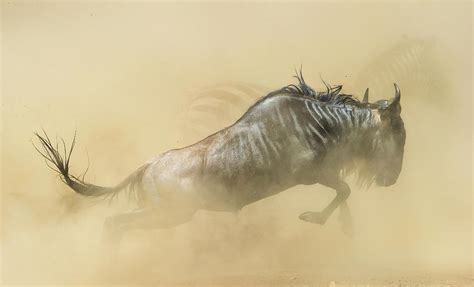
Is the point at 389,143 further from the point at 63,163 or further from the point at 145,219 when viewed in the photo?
the point at 63,163

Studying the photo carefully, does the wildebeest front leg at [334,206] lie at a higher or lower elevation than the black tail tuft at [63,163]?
lower

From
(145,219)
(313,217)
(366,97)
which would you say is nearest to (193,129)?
(145,219)

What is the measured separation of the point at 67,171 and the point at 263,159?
1.20 metres

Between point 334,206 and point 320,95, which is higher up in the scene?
point 320,95

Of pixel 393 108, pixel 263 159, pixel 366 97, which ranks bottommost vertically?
pixel 263 159

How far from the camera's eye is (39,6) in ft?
10.3

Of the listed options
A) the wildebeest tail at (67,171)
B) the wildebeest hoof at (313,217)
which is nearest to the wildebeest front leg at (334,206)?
the wildebeest hoof at (313,217)

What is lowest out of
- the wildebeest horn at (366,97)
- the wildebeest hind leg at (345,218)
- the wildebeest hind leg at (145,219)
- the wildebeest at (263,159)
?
the wildebeest hind leg at (345,218)

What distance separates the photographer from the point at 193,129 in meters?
3.11

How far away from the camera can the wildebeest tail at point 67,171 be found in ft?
10.00

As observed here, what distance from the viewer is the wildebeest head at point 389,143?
306 cm

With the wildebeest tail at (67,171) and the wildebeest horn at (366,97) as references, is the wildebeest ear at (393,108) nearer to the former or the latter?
the wildebeest horn at (366,97)

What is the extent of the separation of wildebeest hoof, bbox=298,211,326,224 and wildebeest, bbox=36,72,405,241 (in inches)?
2.5

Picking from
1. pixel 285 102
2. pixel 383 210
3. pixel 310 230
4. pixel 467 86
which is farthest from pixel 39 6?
pixel 467 86
